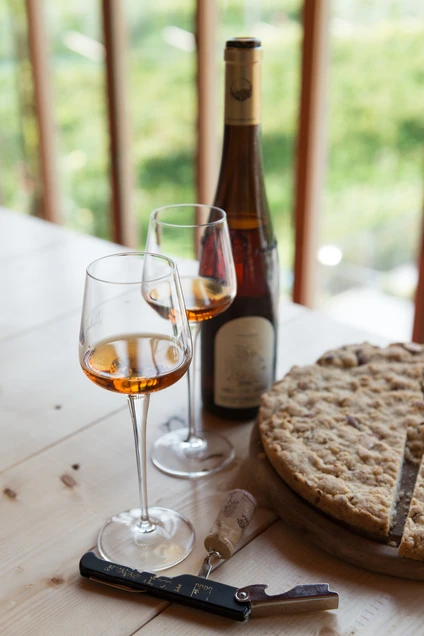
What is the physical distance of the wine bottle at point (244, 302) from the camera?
88 centimetres

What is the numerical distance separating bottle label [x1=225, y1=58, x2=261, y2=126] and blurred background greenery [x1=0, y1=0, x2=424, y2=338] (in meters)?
1.50

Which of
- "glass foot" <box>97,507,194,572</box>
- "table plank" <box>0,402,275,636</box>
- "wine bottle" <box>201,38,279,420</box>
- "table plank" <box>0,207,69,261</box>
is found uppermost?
"wine bottle" <box>201,38,279,420</box>

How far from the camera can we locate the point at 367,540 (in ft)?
2.23

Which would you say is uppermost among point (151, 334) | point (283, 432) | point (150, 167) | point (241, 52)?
point (241, 52)

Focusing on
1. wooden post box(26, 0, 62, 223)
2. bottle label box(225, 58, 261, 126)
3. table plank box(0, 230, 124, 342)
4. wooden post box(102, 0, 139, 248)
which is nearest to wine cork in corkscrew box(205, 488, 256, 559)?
bottle label box(225, 58, 261, 126)

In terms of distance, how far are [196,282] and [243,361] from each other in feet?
0.39

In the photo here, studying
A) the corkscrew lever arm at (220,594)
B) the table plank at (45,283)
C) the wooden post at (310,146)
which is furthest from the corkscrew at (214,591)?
the wooden post at (310,146)

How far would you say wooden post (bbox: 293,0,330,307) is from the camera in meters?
1.96

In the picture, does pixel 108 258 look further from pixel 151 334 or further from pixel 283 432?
pixel 283 432

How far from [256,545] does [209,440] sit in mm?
200

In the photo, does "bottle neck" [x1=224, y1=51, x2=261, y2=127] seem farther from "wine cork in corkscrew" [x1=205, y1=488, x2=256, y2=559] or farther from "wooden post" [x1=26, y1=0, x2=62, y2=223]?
"wooden post" [x1=26, y1=0, x2=62, y2=223]

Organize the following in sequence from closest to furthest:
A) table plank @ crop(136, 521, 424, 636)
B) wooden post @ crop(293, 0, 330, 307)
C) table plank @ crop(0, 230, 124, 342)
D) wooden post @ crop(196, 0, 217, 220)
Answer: table plank @ crop(136, 521, 424, 636) < table plank @ crop(0, 230, 124, 342) < wooden post @ crop(293, 0, 330, 307) < wooden post @ crop(196, 0, 217, 220)

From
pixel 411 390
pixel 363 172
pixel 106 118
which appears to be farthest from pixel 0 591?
pixel 363 172

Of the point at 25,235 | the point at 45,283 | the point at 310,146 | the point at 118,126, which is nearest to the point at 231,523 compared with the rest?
the point at 45,283
